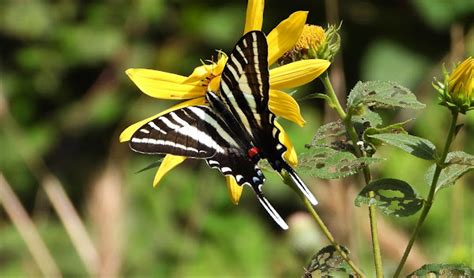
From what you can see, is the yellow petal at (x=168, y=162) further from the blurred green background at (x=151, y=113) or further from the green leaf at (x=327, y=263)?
the blurred green background at (x=151, y=113)

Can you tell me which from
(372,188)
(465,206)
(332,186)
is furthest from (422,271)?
(465,206)

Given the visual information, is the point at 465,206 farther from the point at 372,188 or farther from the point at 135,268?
the point at 372,188

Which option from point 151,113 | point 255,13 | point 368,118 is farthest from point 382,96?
point 151,113

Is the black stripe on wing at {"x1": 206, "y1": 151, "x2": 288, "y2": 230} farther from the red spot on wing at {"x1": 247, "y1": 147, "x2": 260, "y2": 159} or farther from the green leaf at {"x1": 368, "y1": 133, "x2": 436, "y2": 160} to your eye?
the green leaf at {"x1": 368, "y1": 133, "x2": 436, "y2": 160}

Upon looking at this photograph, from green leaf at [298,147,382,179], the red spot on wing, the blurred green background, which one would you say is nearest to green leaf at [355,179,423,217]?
green leaf at [298,147,382,179]

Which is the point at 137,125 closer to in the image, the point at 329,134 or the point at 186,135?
the point at 186,135

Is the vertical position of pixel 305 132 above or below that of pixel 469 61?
below
